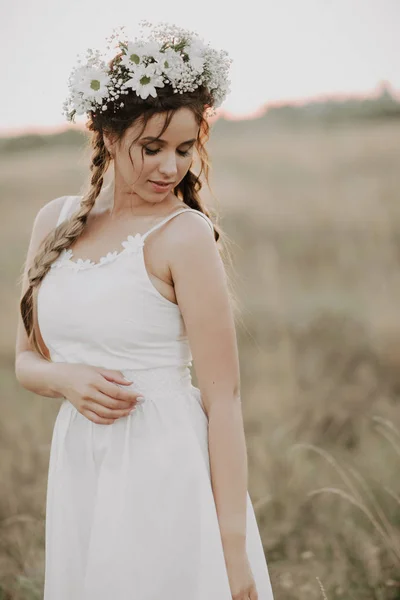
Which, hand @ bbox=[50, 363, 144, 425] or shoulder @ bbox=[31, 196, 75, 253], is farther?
shoulder @ bbox=[31, 196, 75, 253]

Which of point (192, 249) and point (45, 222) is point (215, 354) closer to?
point (192, 249)

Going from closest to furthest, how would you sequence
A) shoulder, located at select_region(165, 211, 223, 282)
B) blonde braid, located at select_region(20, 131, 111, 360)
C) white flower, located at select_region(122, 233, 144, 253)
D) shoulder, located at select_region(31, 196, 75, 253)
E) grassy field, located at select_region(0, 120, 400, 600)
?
shoulder, located at select_region(165, 211, 223, 282) < white flower, located at select_region(122, 233, 144, 253) < blonde braid, located at select_region(20, 131, 111, 360) < shoulder, located at select_region(31, 196, 75, 253) < grassy field, located at select_region(0, 120, 400, 600)

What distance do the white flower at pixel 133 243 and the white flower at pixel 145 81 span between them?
35 cm

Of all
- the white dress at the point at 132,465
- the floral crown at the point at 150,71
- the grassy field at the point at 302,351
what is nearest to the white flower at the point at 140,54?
the floral crown at the point at 150,71

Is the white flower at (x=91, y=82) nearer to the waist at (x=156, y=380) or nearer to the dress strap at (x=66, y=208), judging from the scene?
the dress strap at (x=66, y=208)

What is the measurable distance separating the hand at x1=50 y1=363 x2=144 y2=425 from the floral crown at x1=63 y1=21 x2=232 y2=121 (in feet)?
2.27

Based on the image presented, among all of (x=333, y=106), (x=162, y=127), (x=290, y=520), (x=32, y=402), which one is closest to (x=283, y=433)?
(x=290, y=520)

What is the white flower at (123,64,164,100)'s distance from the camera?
77.1 inches

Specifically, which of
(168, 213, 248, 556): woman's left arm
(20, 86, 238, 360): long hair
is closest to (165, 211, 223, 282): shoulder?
(168, 213, 248, 556): woman's left arm

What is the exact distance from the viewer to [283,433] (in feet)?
15.1

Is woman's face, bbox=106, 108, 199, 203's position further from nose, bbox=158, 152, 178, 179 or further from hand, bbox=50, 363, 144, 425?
hand, bbox=50, 363, 144, 425

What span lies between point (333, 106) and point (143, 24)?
7.89m

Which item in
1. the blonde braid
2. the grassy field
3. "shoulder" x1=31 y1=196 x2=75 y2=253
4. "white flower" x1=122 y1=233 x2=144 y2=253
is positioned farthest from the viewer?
the grassy field

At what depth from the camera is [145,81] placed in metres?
1.98
